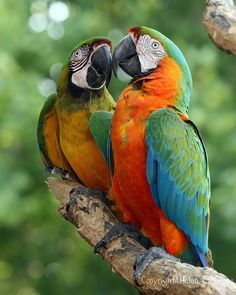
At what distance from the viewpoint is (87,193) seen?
120 inches

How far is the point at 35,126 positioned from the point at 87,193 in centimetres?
293

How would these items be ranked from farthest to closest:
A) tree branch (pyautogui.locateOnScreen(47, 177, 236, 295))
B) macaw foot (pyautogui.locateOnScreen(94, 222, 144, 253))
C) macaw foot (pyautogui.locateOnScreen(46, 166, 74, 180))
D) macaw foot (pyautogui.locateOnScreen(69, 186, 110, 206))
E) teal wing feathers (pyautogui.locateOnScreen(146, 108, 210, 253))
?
macaw foot (pyautogui.locateOnScreen(46, 166, 74, 180)), macaw foot (pyautogui.locateOnScreen(69, 186, 110, 206)), macaw foot (pyautogui.locateOnScreen(94, 222, 144, 253)), teal wing feathers (pyautogui.locateOnScreen(146, 108, 210, 253)), tree branch (pyautogui.locateOnScreen(47, 177, 236, 295))

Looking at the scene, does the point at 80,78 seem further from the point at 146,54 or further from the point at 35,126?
the point at 35,126

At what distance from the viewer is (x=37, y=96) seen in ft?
19.5

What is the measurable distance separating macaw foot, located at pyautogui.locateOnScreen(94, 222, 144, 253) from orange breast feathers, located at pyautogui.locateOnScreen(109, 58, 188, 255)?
0.06 metres

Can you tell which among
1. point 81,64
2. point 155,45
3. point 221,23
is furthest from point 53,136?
point 221,23

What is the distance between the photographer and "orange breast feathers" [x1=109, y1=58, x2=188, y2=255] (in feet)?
8.91

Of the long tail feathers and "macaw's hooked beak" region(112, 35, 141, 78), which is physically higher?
"macaw's hooked beak" region(112, 35, 141, 78)

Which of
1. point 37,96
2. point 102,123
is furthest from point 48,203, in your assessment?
point 102,123

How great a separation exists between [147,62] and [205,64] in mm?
3727

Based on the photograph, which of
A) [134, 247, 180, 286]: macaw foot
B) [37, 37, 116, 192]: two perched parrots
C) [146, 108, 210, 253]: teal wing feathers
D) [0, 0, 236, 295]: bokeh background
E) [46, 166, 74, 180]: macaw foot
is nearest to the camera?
[134, 247, 180, 286]: macaw foot

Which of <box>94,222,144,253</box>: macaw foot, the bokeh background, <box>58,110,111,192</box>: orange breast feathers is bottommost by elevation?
the bokeh background

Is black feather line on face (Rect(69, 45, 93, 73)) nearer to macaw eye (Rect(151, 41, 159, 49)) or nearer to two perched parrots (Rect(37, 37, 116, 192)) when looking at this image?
two perched parrots (Rect(37, 37, 116, 192))

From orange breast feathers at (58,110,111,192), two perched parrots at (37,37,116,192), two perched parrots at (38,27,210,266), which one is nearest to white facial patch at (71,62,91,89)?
two perched parrots at (37,37,116,192)
